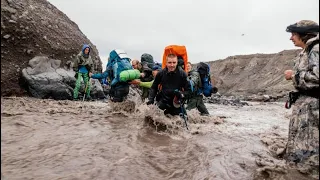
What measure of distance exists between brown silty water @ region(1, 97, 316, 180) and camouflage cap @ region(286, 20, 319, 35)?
5.79 feet

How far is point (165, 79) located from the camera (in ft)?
21.4

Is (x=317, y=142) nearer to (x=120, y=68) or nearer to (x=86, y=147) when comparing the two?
(x=86, y=147)

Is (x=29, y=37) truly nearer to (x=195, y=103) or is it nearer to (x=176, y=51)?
(x=195, y=103)

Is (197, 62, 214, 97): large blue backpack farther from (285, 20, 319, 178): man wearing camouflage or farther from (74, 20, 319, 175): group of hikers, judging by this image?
(285, 20, 319, 178): man wearing camouflage

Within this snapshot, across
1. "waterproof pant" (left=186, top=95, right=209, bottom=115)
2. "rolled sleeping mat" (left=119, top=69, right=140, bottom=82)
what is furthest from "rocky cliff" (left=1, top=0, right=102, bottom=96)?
"waterproof pant" (left=186, top=95, right=209, bottom=115)

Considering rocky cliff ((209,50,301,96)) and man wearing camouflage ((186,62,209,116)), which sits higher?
rocky cliff ((209,50,301,96))

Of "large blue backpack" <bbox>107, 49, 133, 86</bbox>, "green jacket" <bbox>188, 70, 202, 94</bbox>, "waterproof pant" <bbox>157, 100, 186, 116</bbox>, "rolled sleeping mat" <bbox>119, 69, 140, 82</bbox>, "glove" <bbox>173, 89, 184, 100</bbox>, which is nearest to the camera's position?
"glove" <bbox>173, 89, 184, 100</bbox>

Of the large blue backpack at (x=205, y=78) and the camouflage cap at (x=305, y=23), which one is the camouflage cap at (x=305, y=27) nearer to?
the camouflage cap at (x=305, y=23)

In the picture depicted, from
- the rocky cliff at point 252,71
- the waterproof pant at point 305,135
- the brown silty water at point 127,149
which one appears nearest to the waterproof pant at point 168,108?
the brown silty water at point 127,149

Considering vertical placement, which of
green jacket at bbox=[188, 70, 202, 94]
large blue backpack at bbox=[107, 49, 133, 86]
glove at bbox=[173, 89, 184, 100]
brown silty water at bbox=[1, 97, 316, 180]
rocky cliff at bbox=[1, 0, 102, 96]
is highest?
rocky cliff at bbox=[1, 0, 102, 96]

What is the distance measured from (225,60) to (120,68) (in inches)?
2074

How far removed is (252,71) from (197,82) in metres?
44.8

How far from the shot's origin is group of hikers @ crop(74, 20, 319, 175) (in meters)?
3.56

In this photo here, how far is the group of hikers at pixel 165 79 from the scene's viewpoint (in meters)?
6.52
